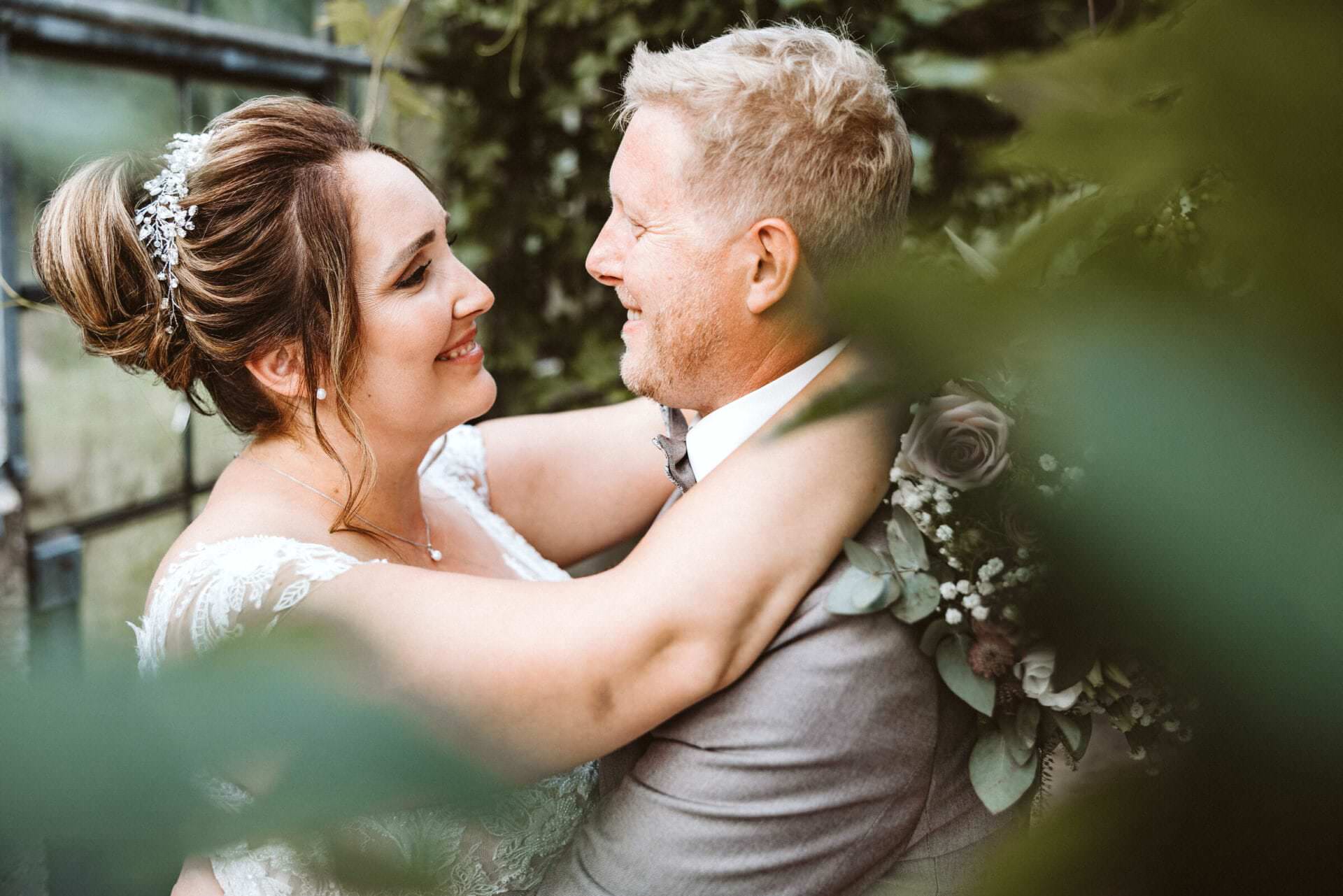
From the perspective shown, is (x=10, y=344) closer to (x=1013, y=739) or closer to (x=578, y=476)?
(x=578, y=476)

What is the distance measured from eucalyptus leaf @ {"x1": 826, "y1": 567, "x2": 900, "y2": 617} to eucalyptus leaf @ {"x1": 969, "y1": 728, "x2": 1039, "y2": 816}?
0.18 m

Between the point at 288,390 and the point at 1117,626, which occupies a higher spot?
the point at 1117,626

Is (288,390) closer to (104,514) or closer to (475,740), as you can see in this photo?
(104,514)

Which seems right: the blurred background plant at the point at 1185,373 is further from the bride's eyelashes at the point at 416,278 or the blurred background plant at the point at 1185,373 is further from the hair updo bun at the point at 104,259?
the hair updo bun at the point at 104,259

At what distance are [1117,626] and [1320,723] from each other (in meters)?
0.06

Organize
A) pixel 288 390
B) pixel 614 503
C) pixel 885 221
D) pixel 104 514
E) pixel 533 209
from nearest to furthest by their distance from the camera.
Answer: pixel 885 221 → pixel 288 390 → pixel 614 503 → pixel 104 514 → pixel 533 209

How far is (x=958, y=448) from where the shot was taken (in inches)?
33.0

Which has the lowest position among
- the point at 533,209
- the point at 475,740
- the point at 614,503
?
the point at 614,503

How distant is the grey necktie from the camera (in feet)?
4.83

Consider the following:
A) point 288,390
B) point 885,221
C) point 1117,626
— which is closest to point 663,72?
point 885,221

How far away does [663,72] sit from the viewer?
1415 mm

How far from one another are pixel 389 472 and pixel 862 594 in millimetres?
950

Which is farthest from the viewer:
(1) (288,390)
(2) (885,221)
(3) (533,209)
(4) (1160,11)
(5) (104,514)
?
(3) (533,209)

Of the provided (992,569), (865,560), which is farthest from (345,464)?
(992,569)
